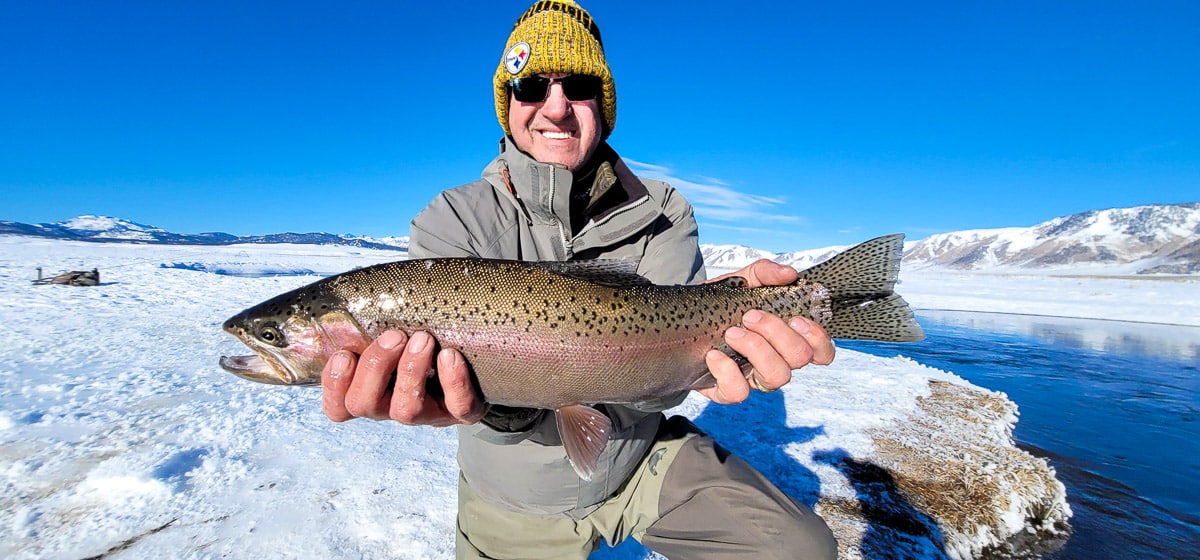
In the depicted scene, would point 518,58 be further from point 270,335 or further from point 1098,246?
point 1098,246

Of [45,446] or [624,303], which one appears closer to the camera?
[624,303]

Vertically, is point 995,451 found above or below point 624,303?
below

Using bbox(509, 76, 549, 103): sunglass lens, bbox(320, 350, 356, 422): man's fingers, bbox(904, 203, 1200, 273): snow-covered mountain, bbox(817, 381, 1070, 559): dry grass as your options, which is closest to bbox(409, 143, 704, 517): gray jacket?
bbox(509, 76, 549, 103): sunglass lens

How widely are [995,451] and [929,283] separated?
5346 cm

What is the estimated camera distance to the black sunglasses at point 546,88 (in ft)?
11.6

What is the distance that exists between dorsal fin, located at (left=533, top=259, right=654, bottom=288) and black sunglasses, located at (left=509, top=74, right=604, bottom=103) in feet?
4.48

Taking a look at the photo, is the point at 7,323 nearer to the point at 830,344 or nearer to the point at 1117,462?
the point at 830,344

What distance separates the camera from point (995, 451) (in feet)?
20.5

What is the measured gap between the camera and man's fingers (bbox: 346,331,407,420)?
2.39 metres

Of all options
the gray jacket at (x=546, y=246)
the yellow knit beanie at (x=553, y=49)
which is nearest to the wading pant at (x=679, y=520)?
the gray jacket at (x=546, y=246)

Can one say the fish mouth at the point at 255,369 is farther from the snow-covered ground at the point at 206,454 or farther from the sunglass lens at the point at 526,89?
the sunglass lens at the point at 526,89

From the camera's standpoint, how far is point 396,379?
2.49 metres

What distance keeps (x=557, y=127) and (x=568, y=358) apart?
5.38 ft

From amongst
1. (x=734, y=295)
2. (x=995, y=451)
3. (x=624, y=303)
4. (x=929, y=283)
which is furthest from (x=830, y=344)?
(x=929, y=283)
